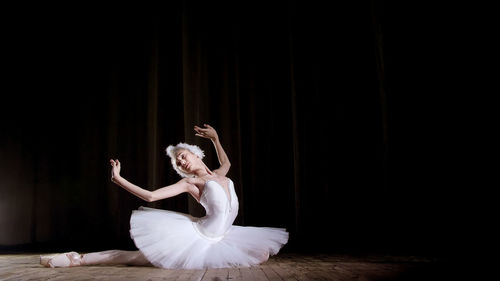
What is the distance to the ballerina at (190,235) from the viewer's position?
6.67 ft

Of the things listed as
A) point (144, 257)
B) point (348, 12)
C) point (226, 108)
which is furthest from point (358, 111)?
point (144, 257)

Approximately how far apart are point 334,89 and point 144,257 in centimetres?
270

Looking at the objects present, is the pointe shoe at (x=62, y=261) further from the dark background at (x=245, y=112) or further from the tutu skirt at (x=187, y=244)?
the dark background at (x=245, y=112)

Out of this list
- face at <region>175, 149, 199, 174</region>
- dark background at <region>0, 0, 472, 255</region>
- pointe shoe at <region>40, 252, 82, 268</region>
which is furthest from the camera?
dark background at <region>0, 0, 472, 255</region>

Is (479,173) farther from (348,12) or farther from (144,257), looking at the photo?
(144,257)

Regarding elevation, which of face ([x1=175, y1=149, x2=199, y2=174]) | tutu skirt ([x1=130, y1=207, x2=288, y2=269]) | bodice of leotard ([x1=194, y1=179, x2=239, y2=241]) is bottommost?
tutu skirt ([x1=130, y1=207, x2=288, y2=269])

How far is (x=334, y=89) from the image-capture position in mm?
4047

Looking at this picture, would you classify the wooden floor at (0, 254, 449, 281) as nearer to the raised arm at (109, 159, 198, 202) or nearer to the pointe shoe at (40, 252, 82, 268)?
the pointe shoe at (40, 252, 82, 268)

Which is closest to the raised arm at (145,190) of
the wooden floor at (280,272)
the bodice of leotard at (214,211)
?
the bodice of leotard at (214,211)

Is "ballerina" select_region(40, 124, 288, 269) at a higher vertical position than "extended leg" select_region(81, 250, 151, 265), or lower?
higher

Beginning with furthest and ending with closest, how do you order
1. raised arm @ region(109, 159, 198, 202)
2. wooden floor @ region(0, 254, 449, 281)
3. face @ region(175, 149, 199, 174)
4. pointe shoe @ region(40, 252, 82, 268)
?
face @ region(175, 149, 199, 174) → pointe shoe @ region(40, 252, 82, 268) → raised arm @ region(109, 159, 198, 202) → wooden floor @ region(0, 254, 449, 281)

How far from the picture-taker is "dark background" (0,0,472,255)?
3.73 m

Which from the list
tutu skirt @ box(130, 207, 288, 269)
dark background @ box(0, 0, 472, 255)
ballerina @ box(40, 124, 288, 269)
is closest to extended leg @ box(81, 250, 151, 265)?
ballerina @ box(40, 124, 288, 269)

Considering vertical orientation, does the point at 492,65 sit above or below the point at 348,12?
below
